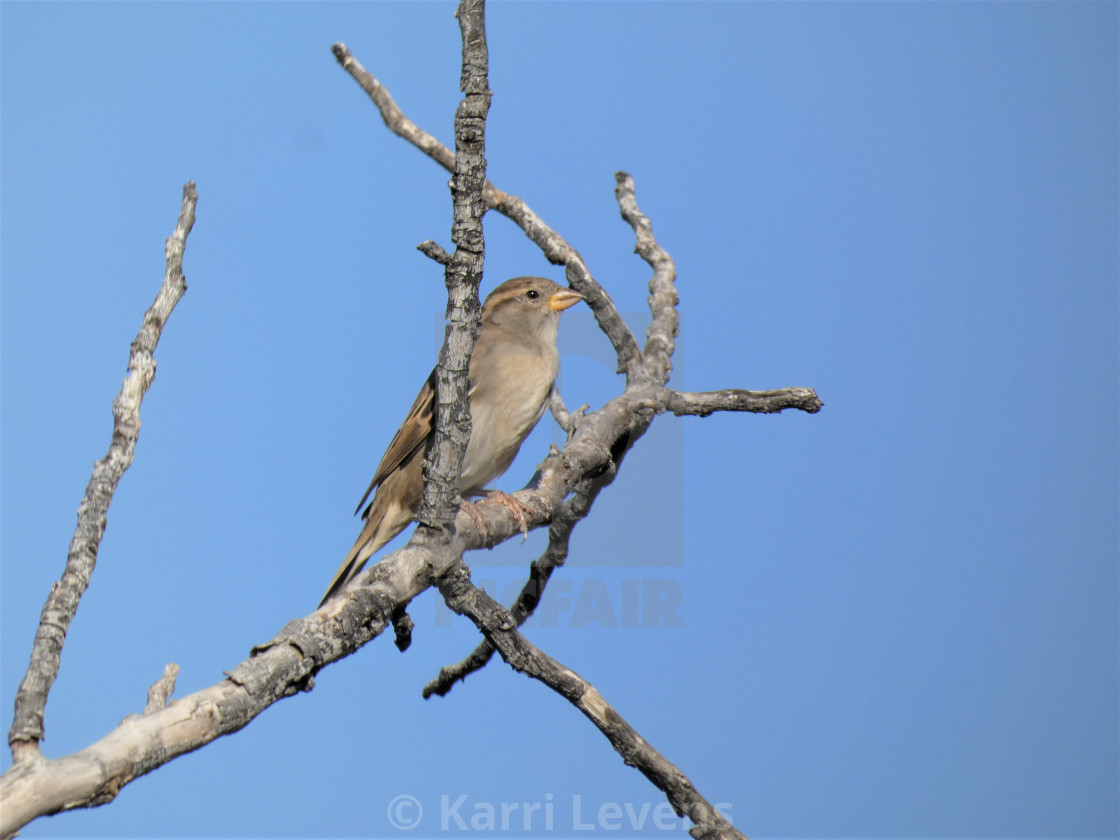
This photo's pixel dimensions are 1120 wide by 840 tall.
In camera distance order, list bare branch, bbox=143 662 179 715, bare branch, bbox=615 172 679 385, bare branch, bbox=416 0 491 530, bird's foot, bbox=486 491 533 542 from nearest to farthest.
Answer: bare branch, bbox=416 0 491 530
bare branch, bbox=143 662 179 715
bird's foot, bbox=486 491 533 542
bare branch, bbox=615 172 679 385

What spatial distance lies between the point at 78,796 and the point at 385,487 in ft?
10.1

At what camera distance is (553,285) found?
6.35 m

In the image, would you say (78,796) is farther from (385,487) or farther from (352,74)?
(352,74)

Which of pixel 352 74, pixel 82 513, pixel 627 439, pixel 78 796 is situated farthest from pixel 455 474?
pixel 352 74

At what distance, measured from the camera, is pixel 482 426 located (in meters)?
5.51

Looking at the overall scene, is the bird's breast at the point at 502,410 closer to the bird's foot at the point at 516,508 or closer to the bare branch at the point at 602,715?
the bird's foot at the point at 516,508

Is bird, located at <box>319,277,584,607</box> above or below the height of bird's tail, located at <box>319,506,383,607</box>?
above

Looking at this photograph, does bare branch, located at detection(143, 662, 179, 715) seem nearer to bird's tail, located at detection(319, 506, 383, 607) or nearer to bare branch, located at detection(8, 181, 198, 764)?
bare branch, located at detection(8, 181, 198, 764)

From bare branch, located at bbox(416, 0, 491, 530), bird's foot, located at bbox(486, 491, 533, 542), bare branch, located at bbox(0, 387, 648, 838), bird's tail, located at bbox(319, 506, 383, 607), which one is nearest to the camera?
bare branch, located at bbox(0, 387, 648, 838)

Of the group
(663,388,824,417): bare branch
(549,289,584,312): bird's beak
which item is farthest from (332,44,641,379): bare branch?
(663,388,824,417): bare branch

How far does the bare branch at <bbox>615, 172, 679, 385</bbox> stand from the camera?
19.8 feet

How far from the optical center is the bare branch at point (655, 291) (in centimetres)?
605

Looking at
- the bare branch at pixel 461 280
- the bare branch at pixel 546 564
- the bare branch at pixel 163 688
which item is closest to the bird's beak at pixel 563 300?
the bare branch at pixel 546 564

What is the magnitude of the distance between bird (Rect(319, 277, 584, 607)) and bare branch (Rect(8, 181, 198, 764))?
2001mm
